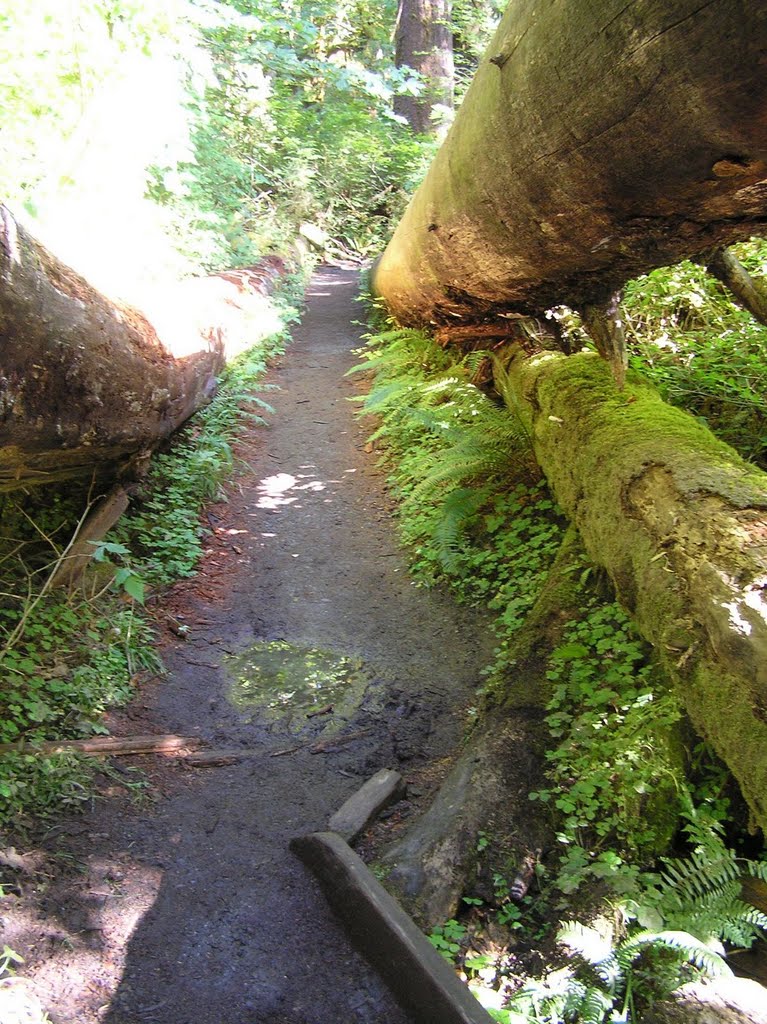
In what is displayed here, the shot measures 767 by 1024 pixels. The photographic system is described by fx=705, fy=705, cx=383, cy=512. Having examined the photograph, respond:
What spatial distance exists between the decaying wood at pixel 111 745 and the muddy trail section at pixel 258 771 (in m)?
0.08

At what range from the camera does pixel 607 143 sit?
96.8 inches

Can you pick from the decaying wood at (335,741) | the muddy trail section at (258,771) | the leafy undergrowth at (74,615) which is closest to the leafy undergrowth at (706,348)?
the muddy trail section at (258,771)

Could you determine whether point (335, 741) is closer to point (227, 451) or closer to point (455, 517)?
point (455, 517)

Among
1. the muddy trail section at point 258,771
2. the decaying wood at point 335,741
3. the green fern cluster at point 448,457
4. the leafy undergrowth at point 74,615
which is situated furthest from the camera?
the green fern cluster at point 448,457

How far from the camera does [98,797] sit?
11.3 feet

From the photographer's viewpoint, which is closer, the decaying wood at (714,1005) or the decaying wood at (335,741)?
the decaying wood at (714,1005)

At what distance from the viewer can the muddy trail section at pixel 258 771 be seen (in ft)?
8.57

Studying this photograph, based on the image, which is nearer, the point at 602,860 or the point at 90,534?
the point at 602,860

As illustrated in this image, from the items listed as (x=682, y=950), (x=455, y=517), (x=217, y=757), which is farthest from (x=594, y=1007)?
(x=455, y=517)

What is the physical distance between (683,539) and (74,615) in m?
3.65

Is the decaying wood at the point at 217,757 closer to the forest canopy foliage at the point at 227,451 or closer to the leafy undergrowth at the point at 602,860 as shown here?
the forest canopy foliage at the point at 227,451

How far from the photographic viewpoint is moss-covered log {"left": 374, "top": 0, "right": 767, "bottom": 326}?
6.26 feet

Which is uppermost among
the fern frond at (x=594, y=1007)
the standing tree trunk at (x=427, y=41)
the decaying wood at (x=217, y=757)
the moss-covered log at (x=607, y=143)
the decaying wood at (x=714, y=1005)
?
the standing tree trunk at (x=427, y=41)

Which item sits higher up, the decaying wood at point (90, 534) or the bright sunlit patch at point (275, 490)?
the bright sunlit patch at point (275, 490)
